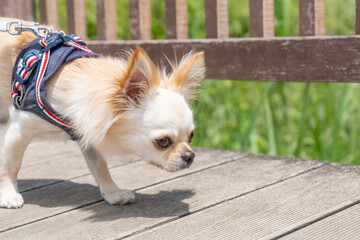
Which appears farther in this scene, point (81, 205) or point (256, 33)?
point (256, 33)

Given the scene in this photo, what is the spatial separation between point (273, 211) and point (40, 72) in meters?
1.01

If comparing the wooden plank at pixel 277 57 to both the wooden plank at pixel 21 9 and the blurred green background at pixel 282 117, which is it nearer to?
the blurred green background at pixel 282 117

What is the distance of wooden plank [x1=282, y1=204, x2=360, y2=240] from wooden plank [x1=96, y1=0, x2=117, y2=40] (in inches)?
78.3

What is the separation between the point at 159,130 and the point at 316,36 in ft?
3.36

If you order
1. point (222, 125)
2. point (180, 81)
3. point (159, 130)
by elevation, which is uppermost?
point (180, 81)

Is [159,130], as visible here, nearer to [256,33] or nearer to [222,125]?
[256,33]

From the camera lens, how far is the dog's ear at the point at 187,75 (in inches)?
77.7

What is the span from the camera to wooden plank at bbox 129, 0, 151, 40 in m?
3.05

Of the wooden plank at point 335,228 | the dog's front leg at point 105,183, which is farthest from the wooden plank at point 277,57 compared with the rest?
the dog's front leg at point 105,183

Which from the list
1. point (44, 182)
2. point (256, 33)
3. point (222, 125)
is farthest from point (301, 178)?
point (222, 125)

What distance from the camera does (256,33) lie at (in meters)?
2.63

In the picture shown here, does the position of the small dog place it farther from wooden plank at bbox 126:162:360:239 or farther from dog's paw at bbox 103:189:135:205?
wooden plank at bbox 126:162:360:239

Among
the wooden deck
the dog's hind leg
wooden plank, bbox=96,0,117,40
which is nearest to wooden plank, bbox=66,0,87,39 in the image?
wooden plank, bbox=96,0,117,40

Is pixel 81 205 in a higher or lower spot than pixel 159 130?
lower
